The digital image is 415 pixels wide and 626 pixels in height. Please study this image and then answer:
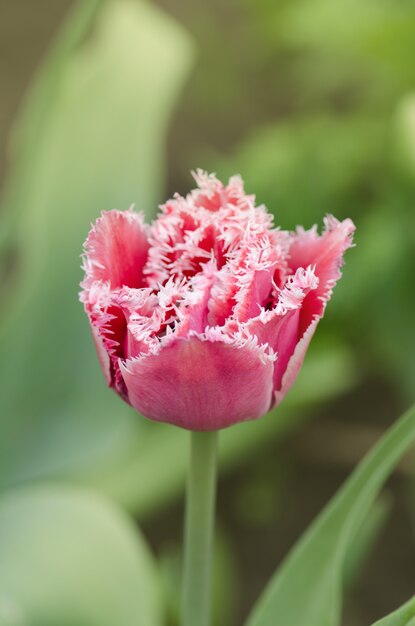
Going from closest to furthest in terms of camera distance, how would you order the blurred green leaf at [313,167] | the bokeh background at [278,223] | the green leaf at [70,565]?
the green leaf at [70,565]
the bokeh background at [278,223]
the blurred green leaf at [313,167]

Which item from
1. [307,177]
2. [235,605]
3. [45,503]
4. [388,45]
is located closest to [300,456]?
[235,605]

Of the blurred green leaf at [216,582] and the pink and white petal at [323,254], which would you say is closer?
the pink and white petal at [323,254]

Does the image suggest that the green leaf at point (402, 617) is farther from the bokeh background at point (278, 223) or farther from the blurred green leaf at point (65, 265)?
the blurred green leaf at point (65, 265)

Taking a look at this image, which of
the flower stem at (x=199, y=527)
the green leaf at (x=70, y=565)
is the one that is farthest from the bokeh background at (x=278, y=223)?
the flower stem at (x=199, y=527)

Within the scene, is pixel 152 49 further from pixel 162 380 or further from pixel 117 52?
pixel 162 380

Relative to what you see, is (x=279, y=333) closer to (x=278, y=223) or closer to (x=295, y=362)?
(x=295, y=362)

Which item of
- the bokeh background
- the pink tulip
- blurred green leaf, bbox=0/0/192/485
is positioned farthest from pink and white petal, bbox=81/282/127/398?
blurred green leaf, bbox=0/0/192/485

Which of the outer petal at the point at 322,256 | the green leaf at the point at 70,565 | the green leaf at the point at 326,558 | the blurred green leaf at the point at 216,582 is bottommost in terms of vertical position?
the blurred green leaf at the point at 216,582

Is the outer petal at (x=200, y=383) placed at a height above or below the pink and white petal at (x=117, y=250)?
below
